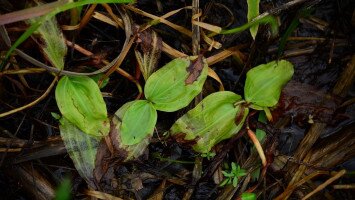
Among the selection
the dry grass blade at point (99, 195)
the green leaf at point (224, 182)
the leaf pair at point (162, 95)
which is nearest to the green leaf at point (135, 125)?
the leaf pair at point (162, 95)

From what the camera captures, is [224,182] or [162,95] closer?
[162,95]

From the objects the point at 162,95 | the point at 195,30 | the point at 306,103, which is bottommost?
the point at 306,103

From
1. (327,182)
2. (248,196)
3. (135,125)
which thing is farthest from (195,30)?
(327,182)

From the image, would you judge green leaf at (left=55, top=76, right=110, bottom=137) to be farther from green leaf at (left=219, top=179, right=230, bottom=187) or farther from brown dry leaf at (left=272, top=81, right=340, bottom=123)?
brown dry leaf at (left=272, top=81, right=340, bottom=123)

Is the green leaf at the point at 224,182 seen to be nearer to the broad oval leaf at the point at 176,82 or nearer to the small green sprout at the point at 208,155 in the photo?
the small green sprout at the point at 208,155

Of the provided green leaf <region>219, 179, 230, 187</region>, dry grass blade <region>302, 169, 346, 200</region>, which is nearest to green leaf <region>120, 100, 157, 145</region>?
green leaf <region>219, 179, 230, 187</region>

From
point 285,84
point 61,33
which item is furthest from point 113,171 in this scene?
point 285,84

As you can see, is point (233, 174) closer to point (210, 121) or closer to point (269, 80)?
point (210, 121)
